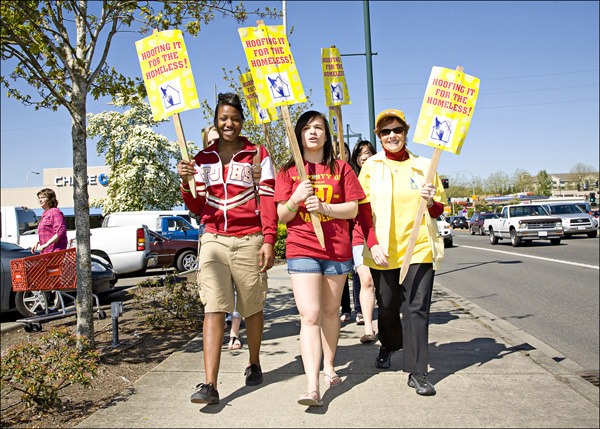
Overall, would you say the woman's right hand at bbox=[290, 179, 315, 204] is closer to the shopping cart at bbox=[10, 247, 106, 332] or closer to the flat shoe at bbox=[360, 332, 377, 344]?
the flat shoe at bbox=[360, 332, 377, 344]

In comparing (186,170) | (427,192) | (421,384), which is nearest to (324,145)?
(427,192)

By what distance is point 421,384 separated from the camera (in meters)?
4.28

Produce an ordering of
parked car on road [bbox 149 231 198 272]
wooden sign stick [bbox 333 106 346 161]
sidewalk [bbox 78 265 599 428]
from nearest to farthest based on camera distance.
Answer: sidewalk [bbox 78 265 599 428]
wooden sign stick [bbox 333 106 346 161]
parked car on road [bbox 149 231 198 272]

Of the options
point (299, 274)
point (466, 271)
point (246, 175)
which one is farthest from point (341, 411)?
point (466, 271)

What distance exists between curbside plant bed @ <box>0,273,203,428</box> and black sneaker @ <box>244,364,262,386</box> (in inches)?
36.5

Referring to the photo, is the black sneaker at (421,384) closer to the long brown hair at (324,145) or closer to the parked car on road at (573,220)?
the long brown hair at (324,145)

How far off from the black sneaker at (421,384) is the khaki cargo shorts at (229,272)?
4.26ft

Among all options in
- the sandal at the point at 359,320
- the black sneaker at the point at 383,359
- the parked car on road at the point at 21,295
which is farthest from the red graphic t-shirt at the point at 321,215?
the parked car on road at the point at 21,295

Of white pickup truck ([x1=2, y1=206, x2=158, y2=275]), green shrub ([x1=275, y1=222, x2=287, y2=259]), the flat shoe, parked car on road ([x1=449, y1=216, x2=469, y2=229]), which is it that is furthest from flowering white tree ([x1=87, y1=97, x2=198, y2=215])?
the flat shoe

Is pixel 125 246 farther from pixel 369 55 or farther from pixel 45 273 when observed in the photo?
pixel 369 55

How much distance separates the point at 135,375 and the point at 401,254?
2535 millimetres

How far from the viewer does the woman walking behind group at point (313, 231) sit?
13.4 ft

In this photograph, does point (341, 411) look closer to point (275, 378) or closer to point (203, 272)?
point (275, 378)

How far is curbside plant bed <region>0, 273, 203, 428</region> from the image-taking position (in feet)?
13.8
